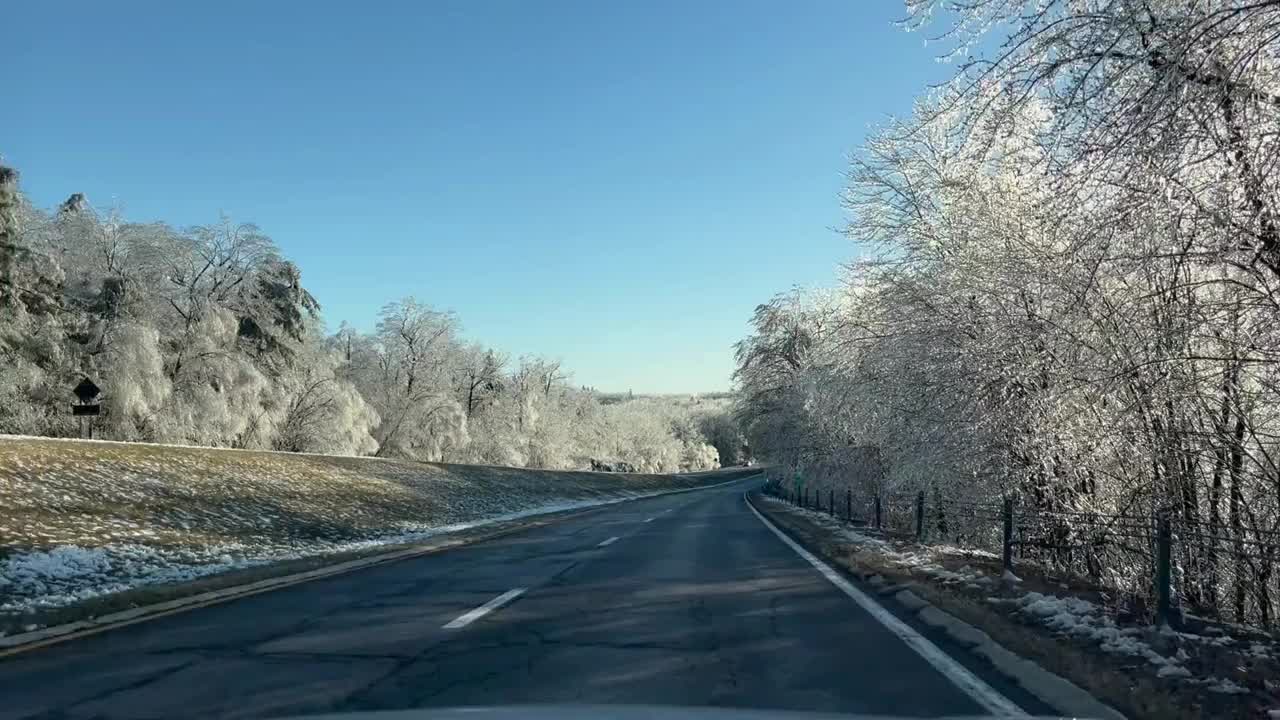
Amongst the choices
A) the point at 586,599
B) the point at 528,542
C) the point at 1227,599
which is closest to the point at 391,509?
the point at 528,542

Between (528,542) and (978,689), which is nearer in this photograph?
(978,689)

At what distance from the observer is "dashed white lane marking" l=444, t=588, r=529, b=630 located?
9609 mm

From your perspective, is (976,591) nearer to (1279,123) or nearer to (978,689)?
(978,689)

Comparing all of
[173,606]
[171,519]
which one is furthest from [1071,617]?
[171,519]

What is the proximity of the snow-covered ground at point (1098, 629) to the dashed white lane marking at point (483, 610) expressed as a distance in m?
5.55

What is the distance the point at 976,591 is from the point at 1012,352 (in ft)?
11.4

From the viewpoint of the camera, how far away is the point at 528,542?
22219mm

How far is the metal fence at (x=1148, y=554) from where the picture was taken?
827 centimetres

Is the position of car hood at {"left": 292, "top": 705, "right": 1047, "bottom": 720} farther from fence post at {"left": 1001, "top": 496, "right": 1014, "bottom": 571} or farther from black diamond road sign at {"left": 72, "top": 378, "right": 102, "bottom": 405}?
black diamond road sign at {"left": 72, "top": 378, "right": 102, "bottom": 405}

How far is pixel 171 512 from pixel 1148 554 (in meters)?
19.4

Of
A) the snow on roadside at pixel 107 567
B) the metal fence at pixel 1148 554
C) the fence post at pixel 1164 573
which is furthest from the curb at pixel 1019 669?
the snow on roadside at pixel 107 567

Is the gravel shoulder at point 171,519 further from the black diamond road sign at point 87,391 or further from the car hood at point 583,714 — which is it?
the black diamond road sign at point 87,391

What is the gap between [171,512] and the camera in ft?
68.2

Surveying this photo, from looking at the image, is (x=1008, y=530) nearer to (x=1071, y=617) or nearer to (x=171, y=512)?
(x=1071, y=617)
